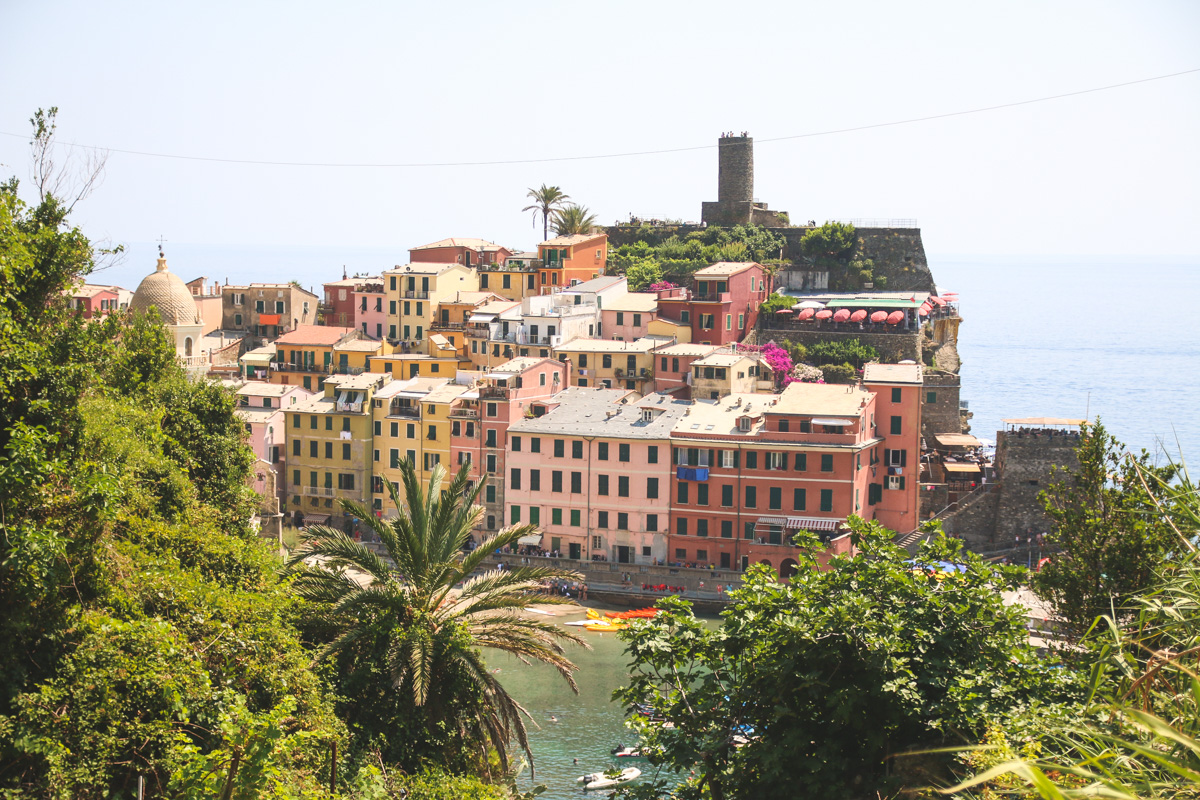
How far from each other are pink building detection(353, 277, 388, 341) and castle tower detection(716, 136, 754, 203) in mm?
22760

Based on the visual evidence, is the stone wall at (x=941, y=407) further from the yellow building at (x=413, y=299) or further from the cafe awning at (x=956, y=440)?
the yellow building at (x=413, y=299)

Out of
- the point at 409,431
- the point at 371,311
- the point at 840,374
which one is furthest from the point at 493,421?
the point at 371,311

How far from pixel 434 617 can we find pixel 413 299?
49103 mm

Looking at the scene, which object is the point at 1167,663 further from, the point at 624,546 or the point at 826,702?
the point at 624,546

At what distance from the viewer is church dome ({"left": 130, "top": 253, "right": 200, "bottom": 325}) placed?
58.8m

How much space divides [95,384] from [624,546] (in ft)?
114

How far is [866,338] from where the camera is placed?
60531 mm

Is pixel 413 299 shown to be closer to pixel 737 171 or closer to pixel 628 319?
pixel 628 319

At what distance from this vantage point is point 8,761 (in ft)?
38.3

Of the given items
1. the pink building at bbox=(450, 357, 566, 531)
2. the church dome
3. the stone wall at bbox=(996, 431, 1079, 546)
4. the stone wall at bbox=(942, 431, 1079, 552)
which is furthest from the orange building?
the stone wall at bbox=(996, 431, 1079, 546)

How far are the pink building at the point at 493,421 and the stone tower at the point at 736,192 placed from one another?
96.1ft

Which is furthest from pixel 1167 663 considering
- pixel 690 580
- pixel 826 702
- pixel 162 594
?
pixel 690 580

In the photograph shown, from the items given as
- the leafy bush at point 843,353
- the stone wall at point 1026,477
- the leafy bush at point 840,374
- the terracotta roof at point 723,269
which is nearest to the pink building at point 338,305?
the terracotta roof at point 723,269

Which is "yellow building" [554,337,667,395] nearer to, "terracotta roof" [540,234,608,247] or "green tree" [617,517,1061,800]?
"terracotta roof" [540,234,608,247]
